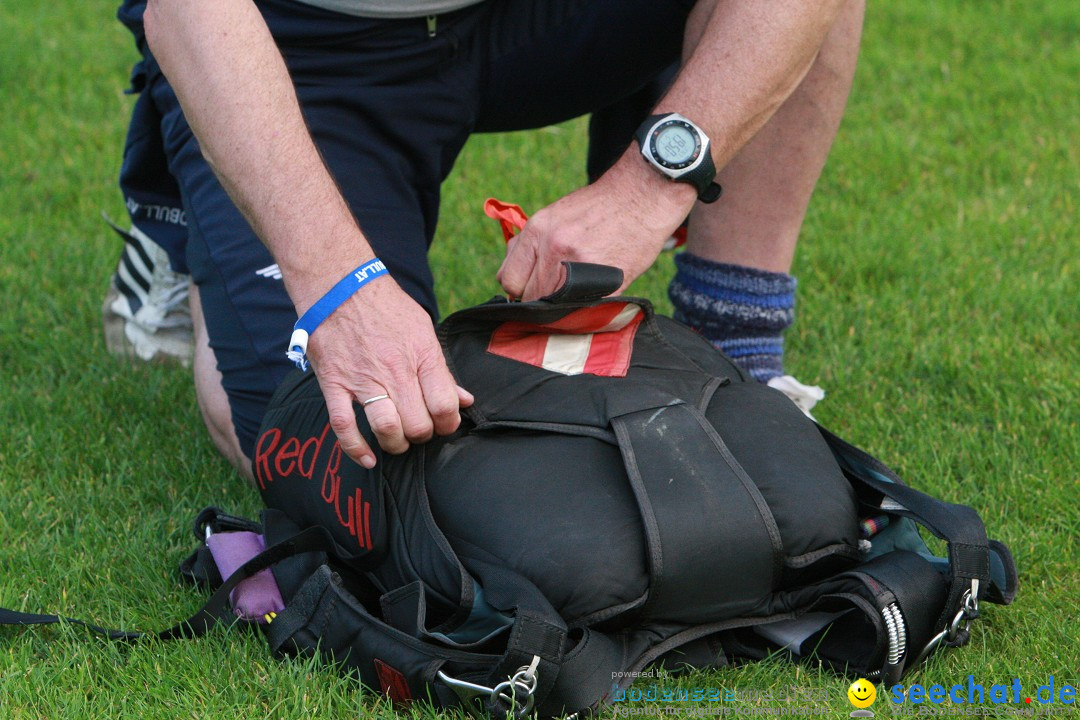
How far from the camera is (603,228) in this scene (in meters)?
1.86

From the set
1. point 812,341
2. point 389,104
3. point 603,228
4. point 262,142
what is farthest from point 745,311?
point 262,142

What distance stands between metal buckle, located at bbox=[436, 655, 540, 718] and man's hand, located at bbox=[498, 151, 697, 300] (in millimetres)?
623

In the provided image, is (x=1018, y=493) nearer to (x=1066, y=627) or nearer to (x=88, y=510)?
(x=1066, y=627)

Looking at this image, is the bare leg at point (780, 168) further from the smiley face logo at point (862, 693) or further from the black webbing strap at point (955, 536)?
the smiley face logo at point (862, 693)

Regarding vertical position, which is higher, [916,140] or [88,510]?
[916,140]

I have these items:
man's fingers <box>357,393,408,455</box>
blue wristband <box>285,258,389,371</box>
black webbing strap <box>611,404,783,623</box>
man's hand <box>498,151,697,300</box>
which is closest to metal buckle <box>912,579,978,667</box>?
black webbing strap <box>611,404,783,623</box>

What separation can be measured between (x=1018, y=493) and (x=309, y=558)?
1.25m

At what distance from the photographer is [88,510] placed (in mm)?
2059

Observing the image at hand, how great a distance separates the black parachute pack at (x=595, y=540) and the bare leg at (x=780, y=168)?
68cm

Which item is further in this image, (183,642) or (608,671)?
(183,642)

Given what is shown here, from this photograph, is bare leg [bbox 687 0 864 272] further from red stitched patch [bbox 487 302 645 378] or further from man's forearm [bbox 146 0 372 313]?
man's forearm [bbox 146 0 372 313]

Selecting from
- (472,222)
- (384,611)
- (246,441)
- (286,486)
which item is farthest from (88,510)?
(472,222)

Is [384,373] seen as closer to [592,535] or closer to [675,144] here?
[592,535]

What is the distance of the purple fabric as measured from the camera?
1729mm
